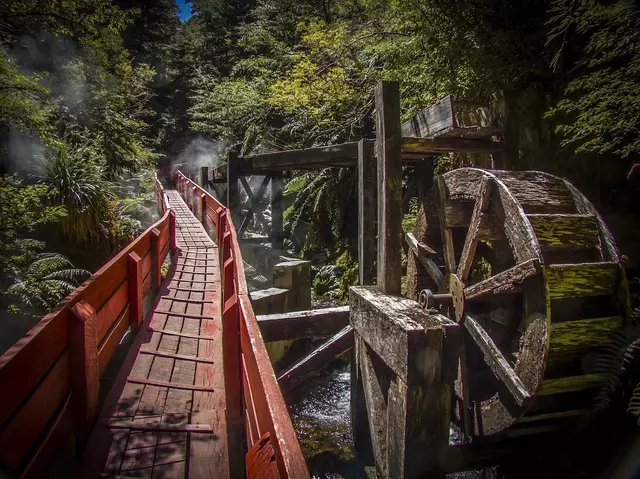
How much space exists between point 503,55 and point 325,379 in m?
5.89

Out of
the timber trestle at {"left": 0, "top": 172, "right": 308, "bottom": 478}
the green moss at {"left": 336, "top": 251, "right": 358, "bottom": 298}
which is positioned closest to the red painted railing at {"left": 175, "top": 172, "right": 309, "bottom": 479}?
the timber trestle at {"left": 0, "top": 172, "right": 308, "bottom": 478}

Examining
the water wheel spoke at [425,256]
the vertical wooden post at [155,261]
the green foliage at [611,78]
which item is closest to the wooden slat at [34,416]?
the vertical wooden post at [155,261]

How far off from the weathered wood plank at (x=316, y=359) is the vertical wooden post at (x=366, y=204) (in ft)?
2.53

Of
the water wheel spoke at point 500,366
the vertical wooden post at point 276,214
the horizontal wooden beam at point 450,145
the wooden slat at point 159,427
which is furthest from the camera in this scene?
the vertical wooden post at point 276,214

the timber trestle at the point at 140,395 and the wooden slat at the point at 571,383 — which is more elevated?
the timber trestle at the point at 140,395

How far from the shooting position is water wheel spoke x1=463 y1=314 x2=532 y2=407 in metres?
3.11

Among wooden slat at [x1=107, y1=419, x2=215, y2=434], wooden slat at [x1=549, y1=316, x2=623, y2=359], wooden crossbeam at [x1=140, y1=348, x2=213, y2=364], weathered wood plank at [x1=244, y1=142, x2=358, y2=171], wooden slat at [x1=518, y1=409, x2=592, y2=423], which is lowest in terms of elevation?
wooden slat at [x1=518, y1=409, x2=592, y2=423]

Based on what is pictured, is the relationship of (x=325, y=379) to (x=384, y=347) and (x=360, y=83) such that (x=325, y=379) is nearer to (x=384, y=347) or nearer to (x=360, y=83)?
(x=384, y=347)

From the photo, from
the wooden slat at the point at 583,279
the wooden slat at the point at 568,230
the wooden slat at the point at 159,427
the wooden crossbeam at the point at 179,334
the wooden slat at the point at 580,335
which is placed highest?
the wooden slat at the point at 568,230

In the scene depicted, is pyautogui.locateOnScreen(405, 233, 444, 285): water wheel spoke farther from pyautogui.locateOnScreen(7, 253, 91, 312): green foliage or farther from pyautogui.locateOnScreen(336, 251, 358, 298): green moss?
pyautogui.locateOnScreen(7, 253, 91, 312): green foliage

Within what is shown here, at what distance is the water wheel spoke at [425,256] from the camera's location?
4.82m

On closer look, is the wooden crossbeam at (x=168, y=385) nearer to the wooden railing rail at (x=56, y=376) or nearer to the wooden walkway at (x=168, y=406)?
the wooden walkway at (x=168, y=406)

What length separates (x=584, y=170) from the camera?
13.8 feet

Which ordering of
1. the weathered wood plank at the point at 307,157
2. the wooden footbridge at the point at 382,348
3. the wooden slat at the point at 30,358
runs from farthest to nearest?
1. the weathered wood plank at the point at 307,157
2. the wooden footbridge at the point at 382,348
3. the wooden slat at the point at 30,358
